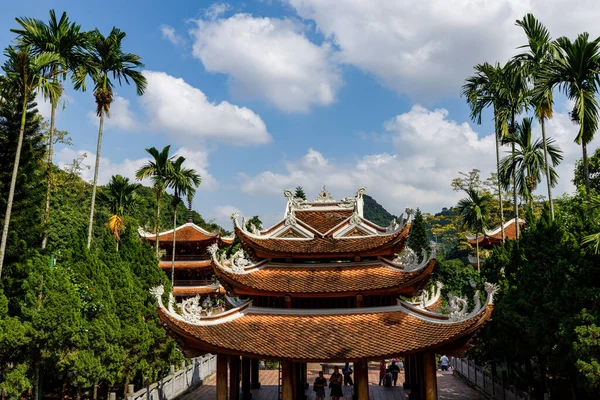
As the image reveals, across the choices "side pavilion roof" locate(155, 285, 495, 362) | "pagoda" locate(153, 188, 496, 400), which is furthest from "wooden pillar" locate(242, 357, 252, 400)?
"side pavilion roof" locate(155, 285, 495, 362)

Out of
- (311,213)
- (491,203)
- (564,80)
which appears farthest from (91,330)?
(491,203)

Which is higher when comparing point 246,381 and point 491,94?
point 491,94

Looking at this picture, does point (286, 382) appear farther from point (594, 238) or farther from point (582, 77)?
point (582, 77)

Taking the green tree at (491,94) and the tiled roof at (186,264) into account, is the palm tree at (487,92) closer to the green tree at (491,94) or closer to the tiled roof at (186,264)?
the green tree at (491,94)

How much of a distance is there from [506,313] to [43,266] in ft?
55.5

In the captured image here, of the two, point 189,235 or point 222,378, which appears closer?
point 222,378

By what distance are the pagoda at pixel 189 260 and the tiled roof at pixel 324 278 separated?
26.2 meters

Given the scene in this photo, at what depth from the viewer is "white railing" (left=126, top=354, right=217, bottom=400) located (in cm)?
1888

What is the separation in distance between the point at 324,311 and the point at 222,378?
4.44 meters

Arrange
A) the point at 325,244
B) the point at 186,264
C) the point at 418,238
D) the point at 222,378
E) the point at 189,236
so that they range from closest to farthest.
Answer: the point at 222,378
the point at 325,244
the point at 186,264
the point at 189,236
the point at 418,238

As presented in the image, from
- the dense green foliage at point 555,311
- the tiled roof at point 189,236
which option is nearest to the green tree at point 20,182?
the tiled roof at point 189,236

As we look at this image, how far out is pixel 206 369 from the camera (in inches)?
1051

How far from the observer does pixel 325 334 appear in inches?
647

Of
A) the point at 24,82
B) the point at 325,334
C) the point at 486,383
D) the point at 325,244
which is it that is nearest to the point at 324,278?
the point at 325,244
